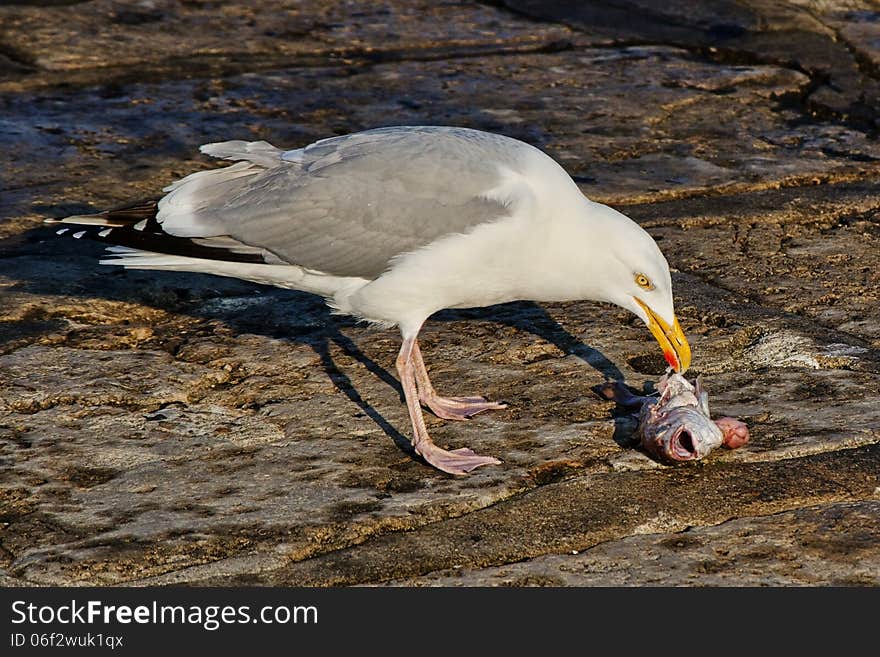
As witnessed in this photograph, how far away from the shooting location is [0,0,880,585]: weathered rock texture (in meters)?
3.47

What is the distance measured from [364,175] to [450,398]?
0.78m

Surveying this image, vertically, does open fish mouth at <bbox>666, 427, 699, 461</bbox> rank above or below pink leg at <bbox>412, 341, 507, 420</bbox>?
above

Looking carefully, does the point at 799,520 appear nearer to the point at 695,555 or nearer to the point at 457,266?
the point at 695,555

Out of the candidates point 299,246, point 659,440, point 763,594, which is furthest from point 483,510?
point 299,246

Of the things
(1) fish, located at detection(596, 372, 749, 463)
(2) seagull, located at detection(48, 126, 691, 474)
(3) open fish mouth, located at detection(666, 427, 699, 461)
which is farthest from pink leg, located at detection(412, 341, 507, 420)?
(3) open fish mouth, located at detection(666, 427, 699, 461)

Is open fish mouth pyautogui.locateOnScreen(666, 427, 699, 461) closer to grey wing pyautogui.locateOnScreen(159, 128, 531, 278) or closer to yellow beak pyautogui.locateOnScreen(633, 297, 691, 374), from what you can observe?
yellow beak pyautogui.locateOnScreen(633, 297, 691, 374)

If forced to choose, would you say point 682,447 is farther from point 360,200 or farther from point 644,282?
point 360,200

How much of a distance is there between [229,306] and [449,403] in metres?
1.14

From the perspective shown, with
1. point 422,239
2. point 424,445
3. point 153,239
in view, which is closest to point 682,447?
point 424,445

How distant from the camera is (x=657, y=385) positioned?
13.5ft

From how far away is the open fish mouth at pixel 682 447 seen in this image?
3.80 metres

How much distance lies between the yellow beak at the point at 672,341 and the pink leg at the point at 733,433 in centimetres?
31

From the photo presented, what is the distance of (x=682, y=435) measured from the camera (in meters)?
3.81

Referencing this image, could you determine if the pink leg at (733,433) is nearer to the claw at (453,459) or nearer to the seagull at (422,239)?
the seagull at (422,239)
